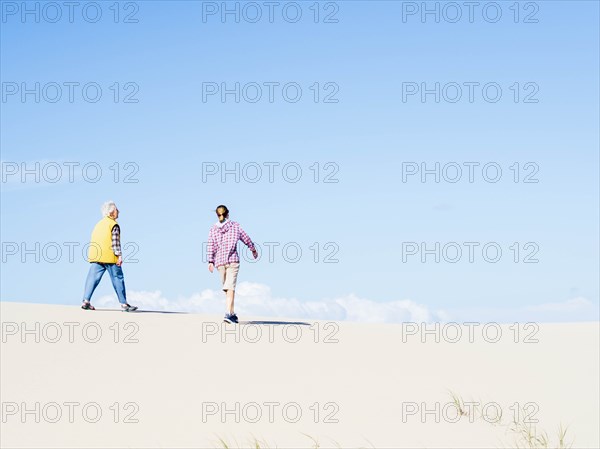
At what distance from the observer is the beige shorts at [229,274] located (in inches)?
481

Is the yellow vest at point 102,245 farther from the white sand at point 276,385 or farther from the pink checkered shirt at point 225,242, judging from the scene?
the pink checkered shirt at point 225,242

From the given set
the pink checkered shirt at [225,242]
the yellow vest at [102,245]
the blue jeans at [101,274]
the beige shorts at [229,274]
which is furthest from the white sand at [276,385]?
the yellow vest at [102,245]

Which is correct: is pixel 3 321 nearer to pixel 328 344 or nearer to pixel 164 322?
pixel 164 322

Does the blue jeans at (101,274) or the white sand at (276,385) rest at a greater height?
the blue jeans at (101,274)

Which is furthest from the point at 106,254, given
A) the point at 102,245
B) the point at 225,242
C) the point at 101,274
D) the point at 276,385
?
the point at 276,385

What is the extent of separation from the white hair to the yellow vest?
0.17 metres

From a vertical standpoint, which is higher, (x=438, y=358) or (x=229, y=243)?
(x=229, y=243)

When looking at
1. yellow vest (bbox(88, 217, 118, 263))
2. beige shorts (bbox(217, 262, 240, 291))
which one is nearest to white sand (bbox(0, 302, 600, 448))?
beige shorts (bbox(217, 262, 240, 291))

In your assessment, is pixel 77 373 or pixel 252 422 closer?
pixel 252 422

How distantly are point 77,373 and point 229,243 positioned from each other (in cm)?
441

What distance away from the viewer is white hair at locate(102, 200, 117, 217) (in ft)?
44.0

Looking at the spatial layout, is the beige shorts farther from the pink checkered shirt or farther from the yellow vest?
the yellow vest

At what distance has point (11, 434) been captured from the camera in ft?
20.6

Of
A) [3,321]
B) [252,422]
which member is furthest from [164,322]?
[252,422]
